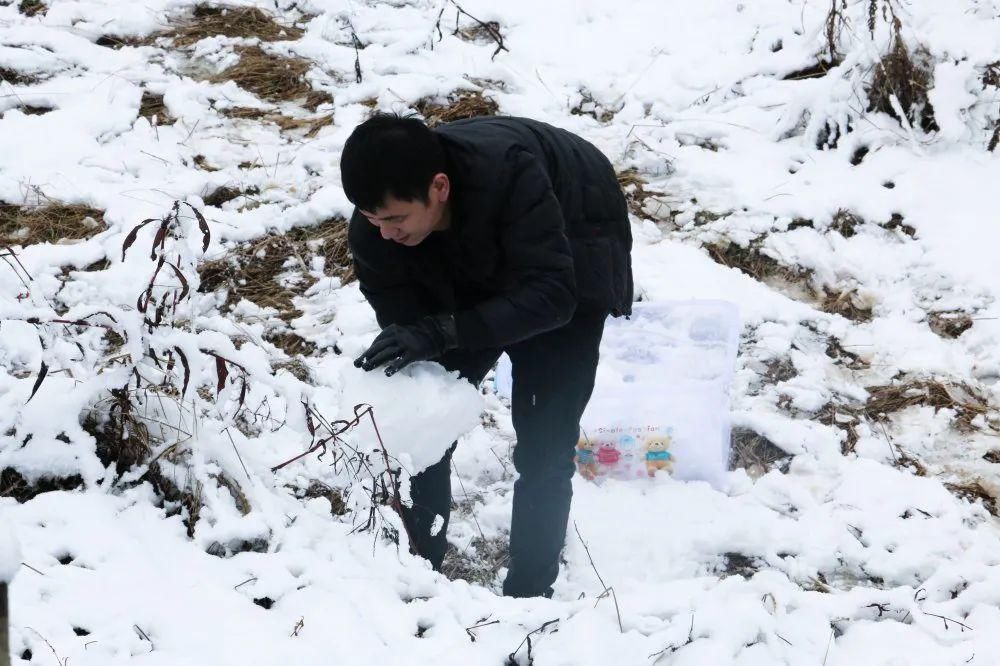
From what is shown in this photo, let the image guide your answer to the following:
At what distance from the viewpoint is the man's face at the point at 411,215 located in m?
1.79

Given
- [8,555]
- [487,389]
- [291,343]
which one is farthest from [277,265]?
[8,555]

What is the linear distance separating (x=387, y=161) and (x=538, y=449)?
857mm

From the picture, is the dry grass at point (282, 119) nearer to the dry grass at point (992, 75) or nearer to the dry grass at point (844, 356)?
the dry grass at point (844, 356)

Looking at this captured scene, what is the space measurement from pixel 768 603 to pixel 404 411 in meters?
0.91

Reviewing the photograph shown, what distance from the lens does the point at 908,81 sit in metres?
4.29

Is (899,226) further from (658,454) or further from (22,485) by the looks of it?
(22,485)

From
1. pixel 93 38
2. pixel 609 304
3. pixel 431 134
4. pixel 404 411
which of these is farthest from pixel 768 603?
pixel 93 38

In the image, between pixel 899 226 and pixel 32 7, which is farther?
pixel 32 7

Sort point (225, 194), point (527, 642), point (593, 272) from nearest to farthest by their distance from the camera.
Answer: point (527, 642)
point (593, 272)
point (225, 194)

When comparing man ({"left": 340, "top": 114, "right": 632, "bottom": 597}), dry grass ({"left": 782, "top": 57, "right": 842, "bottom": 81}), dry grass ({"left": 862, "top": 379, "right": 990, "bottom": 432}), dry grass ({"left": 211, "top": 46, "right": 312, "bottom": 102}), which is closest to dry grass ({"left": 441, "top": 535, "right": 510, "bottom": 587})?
man ({"left": 340, "top": 114, "right": 632, "bottom": 597})

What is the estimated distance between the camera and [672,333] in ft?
10.9

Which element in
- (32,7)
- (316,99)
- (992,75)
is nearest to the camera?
(992,75)

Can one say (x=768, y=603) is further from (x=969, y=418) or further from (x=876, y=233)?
(x=876, y=233)

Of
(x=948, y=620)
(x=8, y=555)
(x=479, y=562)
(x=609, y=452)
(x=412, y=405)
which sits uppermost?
(x=8, y=555)
